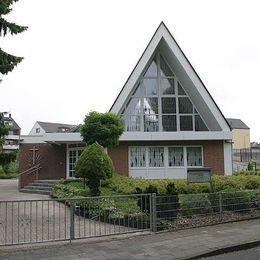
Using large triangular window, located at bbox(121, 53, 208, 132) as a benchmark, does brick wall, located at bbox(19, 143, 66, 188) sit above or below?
below

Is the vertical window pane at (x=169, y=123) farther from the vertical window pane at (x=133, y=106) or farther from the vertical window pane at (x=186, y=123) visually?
the vertical window pane at (x=133, y=106)

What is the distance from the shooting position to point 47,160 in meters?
27.4

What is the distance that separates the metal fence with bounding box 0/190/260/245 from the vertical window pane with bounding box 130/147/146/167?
12864mm

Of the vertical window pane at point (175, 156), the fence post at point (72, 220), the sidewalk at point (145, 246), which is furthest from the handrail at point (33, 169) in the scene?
the fence post at point (72, 220)

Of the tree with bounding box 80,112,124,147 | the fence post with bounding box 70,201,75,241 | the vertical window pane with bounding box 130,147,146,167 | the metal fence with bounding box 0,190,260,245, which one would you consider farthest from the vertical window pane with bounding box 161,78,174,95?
the fence post with bounding box 70,201,75,241

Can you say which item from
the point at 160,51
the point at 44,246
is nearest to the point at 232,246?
→ the point at 44,246

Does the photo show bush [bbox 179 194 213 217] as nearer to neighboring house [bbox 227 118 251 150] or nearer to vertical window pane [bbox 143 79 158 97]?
vertical window pane [bbox 143 79 158 97]

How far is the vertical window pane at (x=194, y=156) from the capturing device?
2622 cm

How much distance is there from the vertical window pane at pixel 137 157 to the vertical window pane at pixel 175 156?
164 cm

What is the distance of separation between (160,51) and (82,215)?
55.3 feet

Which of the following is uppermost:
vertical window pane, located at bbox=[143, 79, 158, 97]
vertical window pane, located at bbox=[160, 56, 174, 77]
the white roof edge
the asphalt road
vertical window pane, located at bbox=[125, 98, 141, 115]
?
vertical window pane, located at bbox=[160, 56, 174, 77]

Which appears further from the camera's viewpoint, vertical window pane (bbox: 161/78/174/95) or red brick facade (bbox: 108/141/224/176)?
vertical window pane (bbox: 161/78/174/95)

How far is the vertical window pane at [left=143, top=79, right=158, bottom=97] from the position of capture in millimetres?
27109

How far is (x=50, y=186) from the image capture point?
23438 millimetres
